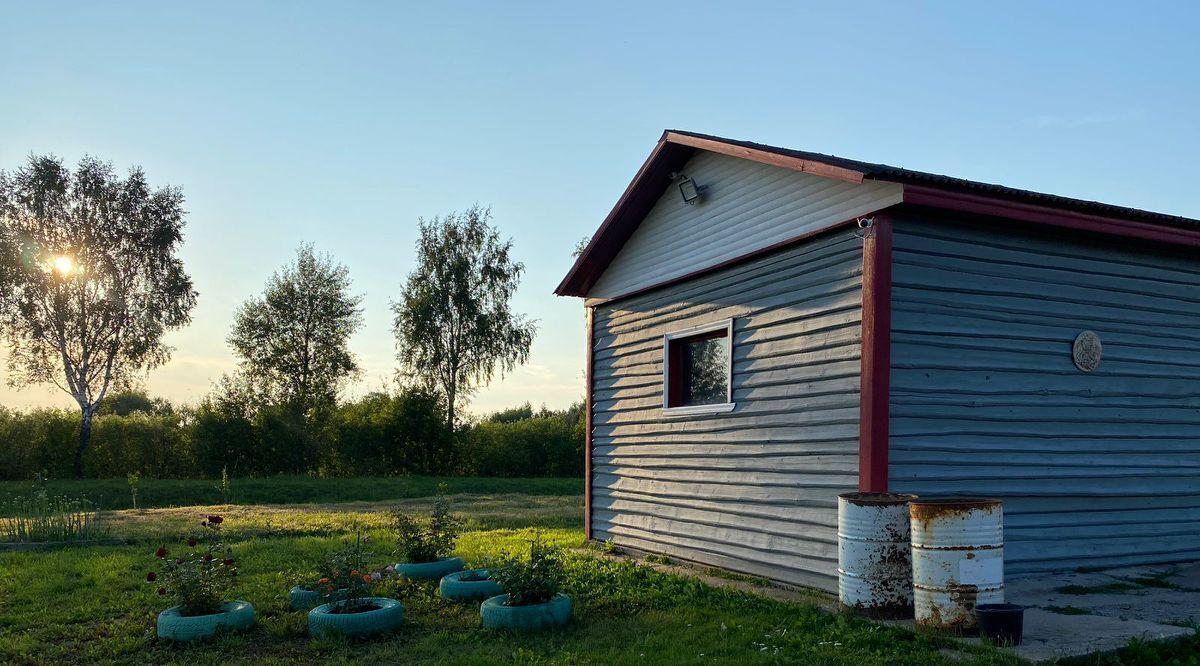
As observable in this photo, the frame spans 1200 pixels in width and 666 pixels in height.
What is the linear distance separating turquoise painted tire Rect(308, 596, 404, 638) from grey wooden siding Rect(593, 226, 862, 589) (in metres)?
3.47

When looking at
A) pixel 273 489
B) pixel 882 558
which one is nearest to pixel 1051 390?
pixel 882 558

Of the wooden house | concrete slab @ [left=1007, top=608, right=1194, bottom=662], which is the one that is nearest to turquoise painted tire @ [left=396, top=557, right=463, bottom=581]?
the wooden house

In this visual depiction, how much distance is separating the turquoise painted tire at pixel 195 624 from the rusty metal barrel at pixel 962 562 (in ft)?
16.1

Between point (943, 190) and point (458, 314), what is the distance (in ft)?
98.3

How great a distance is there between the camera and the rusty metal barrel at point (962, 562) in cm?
586

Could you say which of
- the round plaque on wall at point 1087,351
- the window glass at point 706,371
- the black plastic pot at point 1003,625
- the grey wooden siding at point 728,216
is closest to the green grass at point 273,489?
the grey wooden siding at point 728,216

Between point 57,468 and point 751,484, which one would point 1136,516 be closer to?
point 751,484

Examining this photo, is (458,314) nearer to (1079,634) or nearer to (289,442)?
(289,442)

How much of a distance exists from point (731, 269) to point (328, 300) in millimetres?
30224

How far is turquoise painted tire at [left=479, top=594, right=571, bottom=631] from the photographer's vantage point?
6926mm

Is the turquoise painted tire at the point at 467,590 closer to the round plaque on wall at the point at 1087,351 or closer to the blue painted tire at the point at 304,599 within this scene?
the blue painted tire at the point at 304,599

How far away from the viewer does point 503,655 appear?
6215 millimetres

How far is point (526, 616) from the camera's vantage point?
6.93 metres

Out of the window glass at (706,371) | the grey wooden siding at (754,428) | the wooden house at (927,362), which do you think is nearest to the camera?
the wooden house at (927,362)
